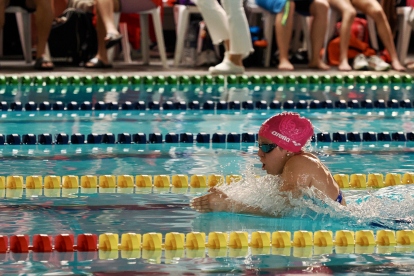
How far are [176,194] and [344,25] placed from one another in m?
5.68

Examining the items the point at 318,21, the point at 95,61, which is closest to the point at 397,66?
the point at 318,21

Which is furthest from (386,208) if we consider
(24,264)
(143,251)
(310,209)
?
(24,264)

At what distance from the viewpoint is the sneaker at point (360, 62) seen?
9.22 m

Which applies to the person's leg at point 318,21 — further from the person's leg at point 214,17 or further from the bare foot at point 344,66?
the person's leg at point 214,17

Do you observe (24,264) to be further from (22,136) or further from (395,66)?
(395,66)

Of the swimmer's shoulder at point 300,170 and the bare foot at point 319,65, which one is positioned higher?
the swimmer's shoulder at point 300,170

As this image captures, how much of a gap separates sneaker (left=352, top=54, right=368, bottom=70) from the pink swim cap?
6228mm

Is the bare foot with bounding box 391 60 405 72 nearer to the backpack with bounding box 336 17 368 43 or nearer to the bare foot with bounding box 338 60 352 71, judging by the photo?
the bare foot with bounding box 338 60 352 71

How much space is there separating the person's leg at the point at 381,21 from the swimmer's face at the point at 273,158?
20.2 feet

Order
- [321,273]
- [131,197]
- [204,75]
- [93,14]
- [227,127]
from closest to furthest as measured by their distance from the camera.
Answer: [321,273], [131,197], [227,127], [204,75], [93,14]

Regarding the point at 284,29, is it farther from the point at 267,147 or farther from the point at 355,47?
the point at 267,147

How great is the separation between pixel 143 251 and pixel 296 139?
0.86 metres

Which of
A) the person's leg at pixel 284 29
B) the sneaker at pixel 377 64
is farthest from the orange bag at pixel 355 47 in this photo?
the person's leg at pixel 284 29

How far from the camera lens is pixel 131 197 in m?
3.71
